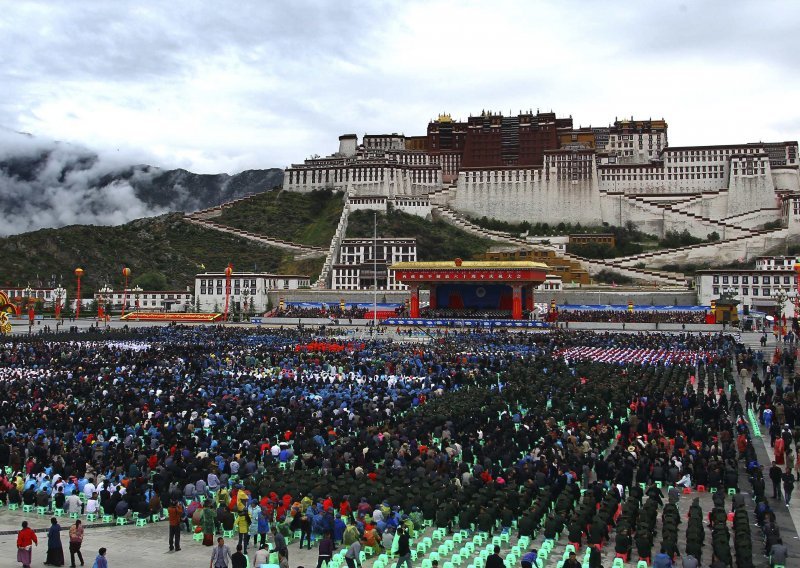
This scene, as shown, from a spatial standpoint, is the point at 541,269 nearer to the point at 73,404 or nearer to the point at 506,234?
the point at 506,234

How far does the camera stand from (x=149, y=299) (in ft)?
299

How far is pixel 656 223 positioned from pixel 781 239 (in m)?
17.2

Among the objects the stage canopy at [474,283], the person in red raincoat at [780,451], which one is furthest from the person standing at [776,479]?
the stage canopy at [474,283]

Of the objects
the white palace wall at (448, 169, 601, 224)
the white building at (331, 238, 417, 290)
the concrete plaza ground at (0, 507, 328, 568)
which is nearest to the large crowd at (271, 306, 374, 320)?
the white building at (331, 238, 417, 290)

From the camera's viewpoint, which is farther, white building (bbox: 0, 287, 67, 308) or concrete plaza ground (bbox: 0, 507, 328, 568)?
white building (bbox: 0, 287, 67, 308)

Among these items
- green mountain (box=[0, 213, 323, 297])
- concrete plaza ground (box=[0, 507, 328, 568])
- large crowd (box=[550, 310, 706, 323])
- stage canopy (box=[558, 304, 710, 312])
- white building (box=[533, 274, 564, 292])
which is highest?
green mountain (box=[0, 213, 323, 297])

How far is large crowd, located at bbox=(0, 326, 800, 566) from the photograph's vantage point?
15219 millimetres

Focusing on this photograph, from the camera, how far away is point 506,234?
107m

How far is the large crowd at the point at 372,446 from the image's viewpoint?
15219 millimetres

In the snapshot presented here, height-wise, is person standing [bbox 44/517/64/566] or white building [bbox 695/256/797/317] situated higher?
white building [bbox 695/256/797/317]

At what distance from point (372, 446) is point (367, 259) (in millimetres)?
80610

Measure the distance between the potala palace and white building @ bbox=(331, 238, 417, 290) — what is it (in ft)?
45.8

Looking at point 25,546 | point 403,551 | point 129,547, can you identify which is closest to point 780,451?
point 403,551

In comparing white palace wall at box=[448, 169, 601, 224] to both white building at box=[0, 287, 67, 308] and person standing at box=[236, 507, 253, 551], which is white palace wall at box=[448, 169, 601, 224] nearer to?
white building at box=[0, 287, 67, 308]
